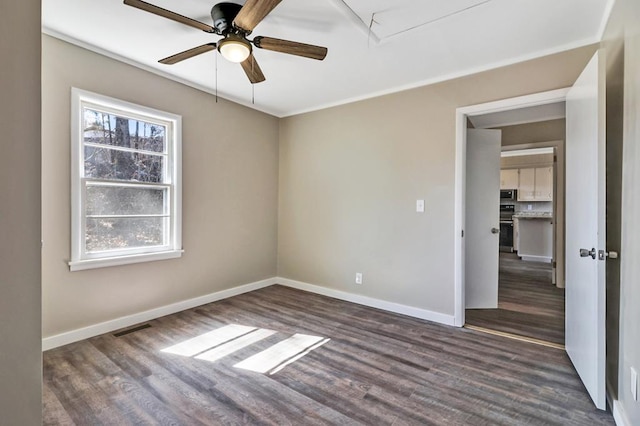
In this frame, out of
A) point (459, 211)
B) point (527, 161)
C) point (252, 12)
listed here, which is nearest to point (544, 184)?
point (527, 161)

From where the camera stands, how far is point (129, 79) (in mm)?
2988

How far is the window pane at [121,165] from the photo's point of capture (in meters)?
2.80

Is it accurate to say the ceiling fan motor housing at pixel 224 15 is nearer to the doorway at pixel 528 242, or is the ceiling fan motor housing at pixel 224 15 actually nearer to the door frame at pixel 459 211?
the door frame at pixel 459 211

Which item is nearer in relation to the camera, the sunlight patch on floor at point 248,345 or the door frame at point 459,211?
the sunlight patch on floor at point 248,345

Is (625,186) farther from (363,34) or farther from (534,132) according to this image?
(534,132)

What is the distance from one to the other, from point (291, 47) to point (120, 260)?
244cm

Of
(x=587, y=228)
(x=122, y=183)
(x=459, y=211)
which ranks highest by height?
(x=122, y=183)

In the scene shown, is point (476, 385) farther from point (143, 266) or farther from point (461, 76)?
point (143, 266)

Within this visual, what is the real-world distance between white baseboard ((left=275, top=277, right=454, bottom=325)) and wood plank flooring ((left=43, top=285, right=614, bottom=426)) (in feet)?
0.67

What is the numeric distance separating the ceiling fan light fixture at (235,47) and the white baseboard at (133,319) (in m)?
2.59

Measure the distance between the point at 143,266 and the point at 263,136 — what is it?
2273 mm

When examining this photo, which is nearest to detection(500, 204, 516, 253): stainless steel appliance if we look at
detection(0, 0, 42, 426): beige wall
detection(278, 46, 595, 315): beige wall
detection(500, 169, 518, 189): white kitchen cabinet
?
detection(500, 169, 518, 189): white kitchen cabinet

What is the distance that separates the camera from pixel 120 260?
294 cm

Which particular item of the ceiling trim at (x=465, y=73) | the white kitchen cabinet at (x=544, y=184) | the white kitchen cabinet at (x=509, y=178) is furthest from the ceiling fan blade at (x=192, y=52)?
the white kitchen cabinet at (x=544, y=184)
